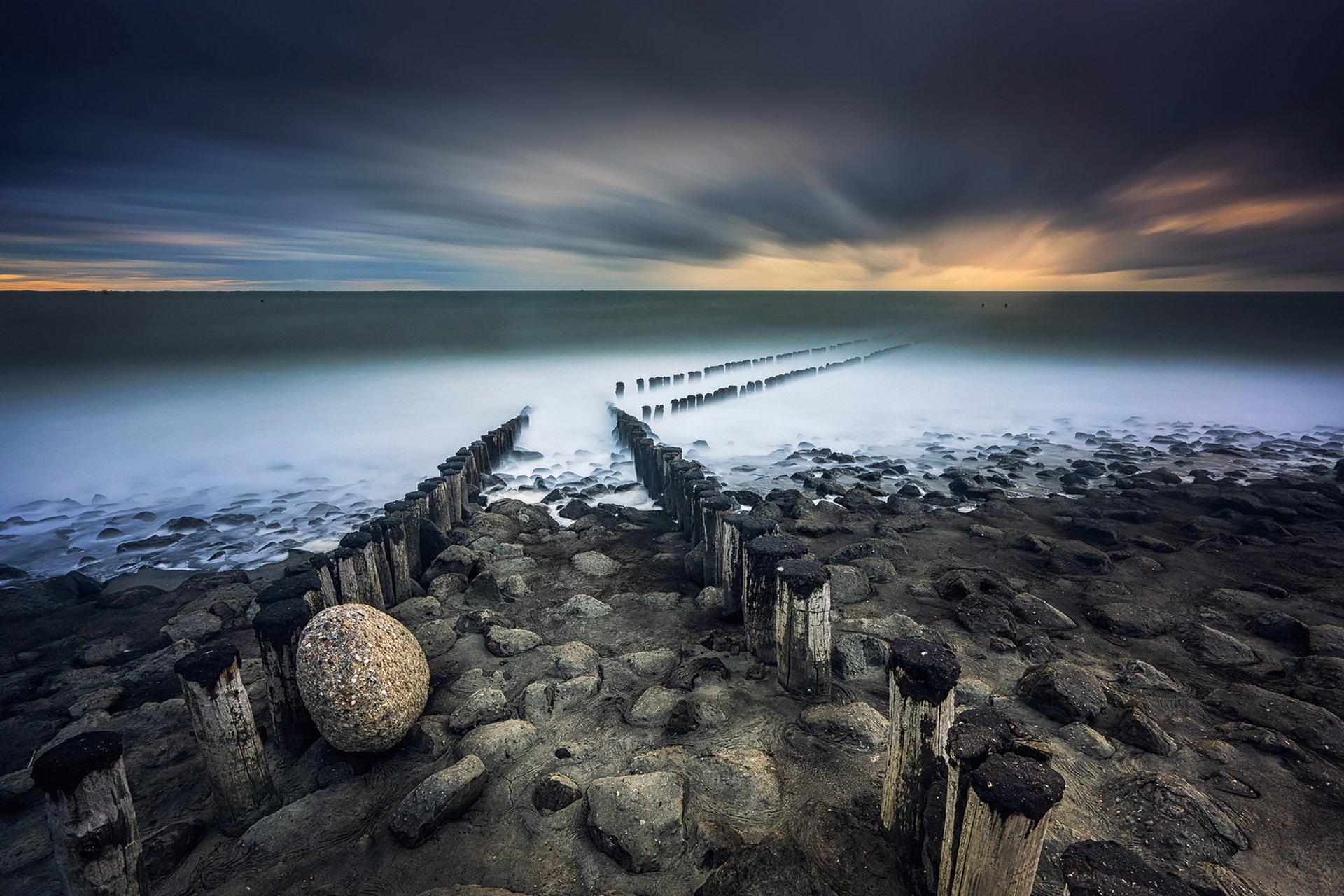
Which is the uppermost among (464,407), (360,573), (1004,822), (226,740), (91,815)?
(1004,822)

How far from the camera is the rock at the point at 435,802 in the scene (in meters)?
3.62

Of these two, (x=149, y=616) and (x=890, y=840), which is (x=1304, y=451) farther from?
(x=149, y=616)

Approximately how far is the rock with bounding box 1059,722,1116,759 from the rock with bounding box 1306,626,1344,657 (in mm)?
2836

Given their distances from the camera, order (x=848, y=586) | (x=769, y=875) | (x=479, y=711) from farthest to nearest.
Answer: (x=848, y=586) < (x=479, y=711) < (x=769, y=875)

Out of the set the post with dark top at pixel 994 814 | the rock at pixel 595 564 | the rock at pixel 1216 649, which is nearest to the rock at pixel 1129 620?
the rock at pixel 1216 649

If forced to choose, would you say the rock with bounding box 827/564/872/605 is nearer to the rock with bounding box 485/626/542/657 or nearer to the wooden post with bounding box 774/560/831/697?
the wooden post with bounding box 774/560/831/697

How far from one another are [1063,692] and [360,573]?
20.3 feet

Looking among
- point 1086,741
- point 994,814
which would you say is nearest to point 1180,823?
point 1086,741

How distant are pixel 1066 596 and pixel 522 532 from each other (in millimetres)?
7017

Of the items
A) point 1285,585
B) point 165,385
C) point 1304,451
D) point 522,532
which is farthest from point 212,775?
point 165,385

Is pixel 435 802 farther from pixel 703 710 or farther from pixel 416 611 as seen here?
pixel 416 611

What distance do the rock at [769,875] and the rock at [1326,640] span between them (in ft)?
17.7

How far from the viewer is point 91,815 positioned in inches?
115

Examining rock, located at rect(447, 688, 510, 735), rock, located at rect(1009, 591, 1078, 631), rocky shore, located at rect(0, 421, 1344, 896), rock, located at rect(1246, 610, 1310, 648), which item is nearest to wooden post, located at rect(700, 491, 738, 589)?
rocky shore, located at rect(0, 421, 1344, 896)
